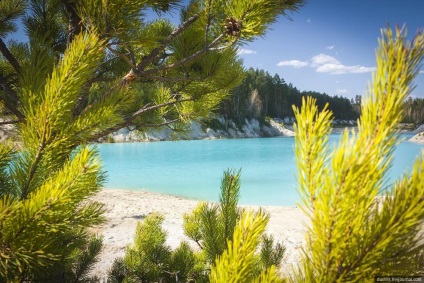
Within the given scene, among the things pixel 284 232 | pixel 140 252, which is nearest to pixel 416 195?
pixel 140 252

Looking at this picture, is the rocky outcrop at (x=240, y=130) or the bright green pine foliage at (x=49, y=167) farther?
the rocky outcrop at (x=240, y=130)

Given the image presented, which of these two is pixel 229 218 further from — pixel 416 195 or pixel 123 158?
pixel 123 158

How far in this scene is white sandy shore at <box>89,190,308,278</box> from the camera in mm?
5608

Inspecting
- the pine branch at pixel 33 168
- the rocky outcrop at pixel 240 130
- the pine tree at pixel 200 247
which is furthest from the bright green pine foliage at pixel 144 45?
the rocky outcrop at pixel 240 130

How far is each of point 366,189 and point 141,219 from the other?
919 cm

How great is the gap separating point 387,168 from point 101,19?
4.95ft

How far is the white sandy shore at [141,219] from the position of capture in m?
5.61

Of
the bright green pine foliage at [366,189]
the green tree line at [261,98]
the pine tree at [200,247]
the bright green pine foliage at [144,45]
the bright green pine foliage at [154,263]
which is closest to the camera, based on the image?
the bright green pine foliage at [366,189]

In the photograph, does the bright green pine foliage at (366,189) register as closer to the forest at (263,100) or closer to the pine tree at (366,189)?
the pine tree at (366,189)

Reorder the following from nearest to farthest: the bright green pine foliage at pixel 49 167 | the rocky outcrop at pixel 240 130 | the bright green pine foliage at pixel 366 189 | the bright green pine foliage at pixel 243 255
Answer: the bright green pine foliage at pixel 366 189
the bright green pine foliage at pixel 243 255
the bright green pine foliage at pixel 49 167
the rocky outcrop at pixel 240 130

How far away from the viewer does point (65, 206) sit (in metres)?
0.96

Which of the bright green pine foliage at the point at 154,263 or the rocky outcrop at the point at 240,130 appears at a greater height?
the rocky outcrop at the point at 240,130

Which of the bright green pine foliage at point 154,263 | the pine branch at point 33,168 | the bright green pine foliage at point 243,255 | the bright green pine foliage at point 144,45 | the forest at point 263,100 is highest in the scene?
the forest at point 263,100

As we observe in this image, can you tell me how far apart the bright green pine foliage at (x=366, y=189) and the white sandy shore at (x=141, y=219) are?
238cm
